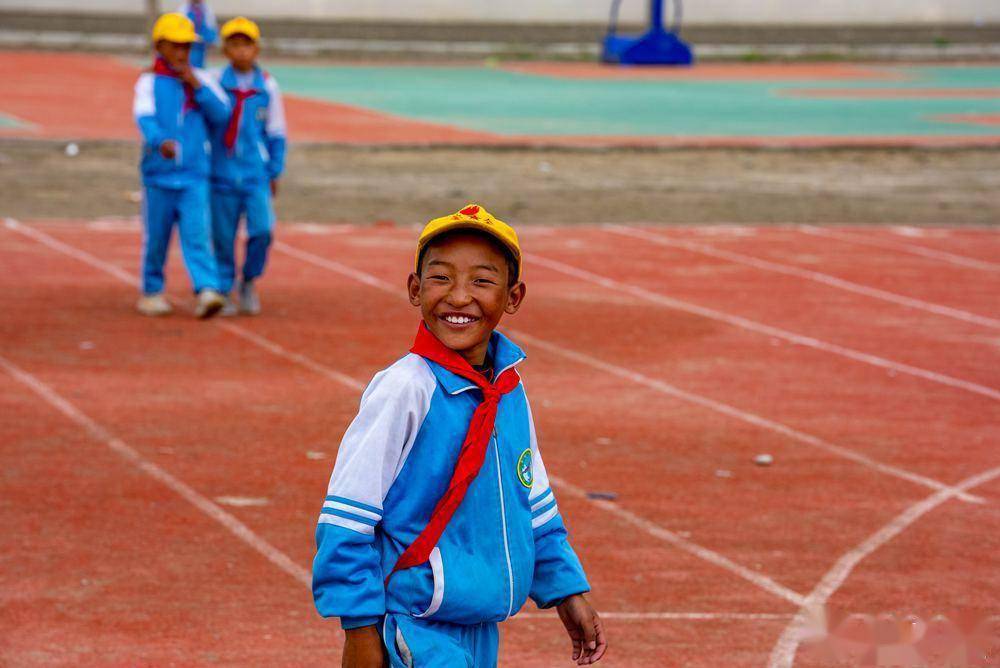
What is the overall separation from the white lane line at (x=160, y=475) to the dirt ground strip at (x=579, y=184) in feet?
25.5

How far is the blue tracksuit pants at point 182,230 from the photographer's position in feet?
40.1

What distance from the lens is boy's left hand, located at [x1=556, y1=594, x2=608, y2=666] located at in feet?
13.2

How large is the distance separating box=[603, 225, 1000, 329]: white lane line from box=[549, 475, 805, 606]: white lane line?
19.6 ft

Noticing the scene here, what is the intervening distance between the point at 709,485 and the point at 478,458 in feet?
15.6

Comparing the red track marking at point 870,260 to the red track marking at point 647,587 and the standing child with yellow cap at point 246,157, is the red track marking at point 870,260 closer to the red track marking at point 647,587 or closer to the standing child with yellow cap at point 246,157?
the standing child with yellow cap at point 246,157

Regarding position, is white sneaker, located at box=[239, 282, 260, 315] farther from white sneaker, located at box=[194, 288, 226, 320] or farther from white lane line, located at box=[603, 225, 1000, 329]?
white lane line, located at box=[603, 225, 1000, 329]

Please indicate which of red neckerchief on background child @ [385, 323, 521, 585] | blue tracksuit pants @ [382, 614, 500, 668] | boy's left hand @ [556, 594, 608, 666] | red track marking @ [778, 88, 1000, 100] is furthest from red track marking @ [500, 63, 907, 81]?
blue tracksuit pants @ [382, 614, 500, 668]

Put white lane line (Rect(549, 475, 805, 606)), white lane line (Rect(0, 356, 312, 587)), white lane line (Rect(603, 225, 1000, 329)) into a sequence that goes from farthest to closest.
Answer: white lane line (Rect(603, 225, 1000, 329)) < white lane line (Rect(0, 356, 312, 587)) < white lane line (Rect(549, 475, 805, 606))

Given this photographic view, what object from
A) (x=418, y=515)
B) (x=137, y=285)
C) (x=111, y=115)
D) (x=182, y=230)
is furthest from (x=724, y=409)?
(x=111, y=115)

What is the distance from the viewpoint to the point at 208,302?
480 inches

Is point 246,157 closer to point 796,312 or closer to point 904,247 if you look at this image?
point 796,312

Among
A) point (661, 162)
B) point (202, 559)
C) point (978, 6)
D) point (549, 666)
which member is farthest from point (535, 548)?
point (978, 6)

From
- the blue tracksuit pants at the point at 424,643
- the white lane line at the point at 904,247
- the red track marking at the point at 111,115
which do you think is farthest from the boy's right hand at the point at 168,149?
the red track marking at the point at 111,115

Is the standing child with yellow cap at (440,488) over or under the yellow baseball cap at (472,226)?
under
